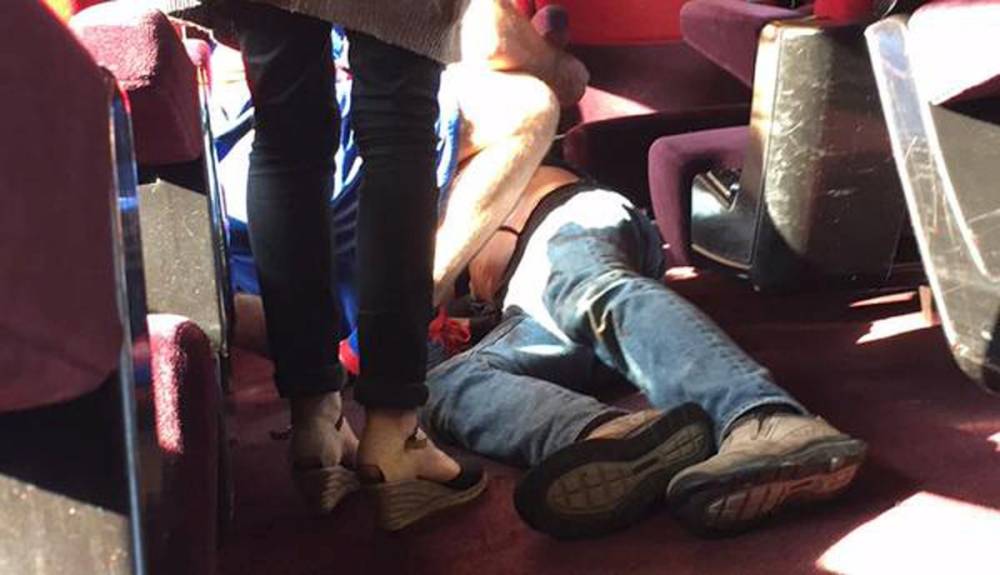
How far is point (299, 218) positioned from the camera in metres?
1.26

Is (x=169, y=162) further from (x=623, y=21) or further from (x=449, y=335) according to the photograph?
(x=623, y=21)

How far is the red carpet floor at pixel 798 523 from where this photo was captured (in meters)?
1.23

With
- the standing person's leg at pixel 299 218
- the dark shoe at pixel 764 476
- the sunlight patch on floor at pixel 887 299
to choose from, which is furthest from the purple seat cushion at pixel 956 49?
the sunlight patch on floor at pixel 887 299

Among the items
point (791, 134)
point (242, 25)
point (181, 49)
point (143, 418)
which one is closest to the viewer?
point (143, 418)

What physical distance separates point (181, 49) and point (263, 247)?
25 cm

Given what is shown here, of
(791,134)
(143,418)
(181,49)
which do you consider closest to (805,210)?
(791,134)

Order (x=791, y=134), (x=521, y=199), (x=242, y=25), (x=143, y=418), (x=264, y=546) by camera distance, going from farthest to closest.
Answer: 1. (x=521, y=199)
2. (x=791, y=134)
3. (x=264, y=546)
4. (x=242, y=25)
5. (x=143, y=418)

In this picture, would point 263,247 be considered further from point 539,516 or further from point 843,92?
point 843,92

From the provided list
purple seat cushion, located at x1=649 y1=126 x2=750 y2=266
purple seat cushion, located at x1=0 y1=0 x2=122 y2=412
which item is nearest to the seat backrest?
purple seat cushion, located at x1=649 y1=126 x2=750 y2=266

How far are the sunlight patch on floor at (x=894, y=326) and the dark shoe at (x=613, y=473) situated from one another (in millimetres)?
646

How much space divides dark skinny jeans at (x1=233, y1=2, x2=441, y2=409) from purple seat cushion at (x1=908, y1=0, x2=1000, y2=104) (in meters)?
0.47

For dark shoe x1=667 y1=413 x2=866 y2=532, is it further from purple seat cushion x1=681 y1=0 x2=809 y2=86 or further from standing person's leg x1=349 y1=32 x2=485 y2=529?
purple seat cushion x1=681 y1=0 x2=809 y2=86

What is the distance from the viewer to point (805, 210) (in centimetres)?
167

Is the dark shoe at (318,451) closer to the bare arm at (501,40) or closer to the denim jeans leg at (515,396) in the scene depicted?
the denim jeans leg at (515,396)
